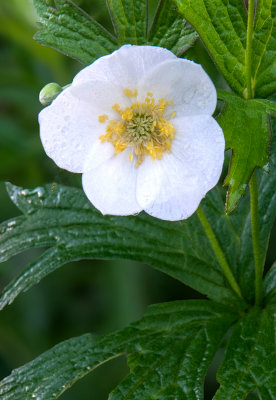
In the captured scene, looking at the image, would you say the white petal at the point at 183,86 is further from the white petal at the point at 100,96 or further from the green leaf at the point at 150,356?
the green leaf at the point at 150,356

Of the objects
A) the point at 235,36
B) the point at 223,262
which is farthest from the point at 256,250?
the point at 235,36

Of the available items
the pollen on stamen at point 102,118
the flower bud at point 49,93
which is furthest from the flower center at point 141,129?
the flower bud at point 49,93

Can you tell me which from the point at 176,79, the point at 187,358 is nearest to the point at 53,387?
the point at 187,358

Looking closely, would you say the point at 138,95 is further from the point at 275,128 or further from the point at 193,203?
the point at 275,128

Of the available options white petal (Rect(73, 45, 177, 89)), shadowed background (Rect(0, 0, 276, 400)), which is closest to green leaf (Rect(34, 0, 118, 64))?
white petal (Rect(73, 45, 177, 89))

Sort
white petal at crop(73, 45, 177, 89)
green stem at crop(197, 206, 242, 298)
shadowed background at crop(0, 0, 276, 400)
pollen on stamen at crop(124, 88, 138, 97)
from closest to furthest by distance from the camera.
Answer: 1. white petal at crop(73, 45, 177, 89)
2. pollen on stamen at crop(124, 88, 138, 97)
3. green stem at crop(197, 206, 242, 298)
4. shadowed background at crop(0, 0, 276, 400)

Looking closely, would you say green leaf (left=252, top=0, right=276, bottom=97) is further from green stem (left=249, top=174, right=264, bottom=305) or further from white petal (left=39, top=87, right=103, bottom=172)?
white petal (left=39, top=87, right=103, bottom=172)

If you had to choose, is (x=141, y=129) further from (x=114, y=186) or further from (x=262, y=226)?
(x=262, y=226)
